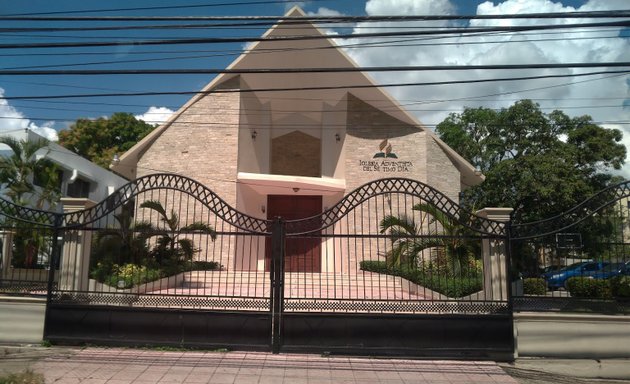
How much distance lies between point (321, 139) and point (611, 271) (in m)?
13.0

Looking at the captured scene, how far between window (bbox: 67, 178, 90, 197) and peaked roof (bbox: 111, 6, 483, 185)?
1037 cm

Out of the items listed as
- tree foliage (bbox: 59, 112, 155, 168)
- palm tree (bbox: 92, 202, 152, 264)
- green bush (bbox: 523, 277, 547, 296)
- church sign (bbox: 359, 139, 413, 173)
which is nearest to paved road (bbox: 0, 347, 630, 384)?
green bush (bbox: 523, 277, 547, 296)

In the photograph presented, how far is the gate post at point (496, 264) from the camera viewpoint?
7.47m

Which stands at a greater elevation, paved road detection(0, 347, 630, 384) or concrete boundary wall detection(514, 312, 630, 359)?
concrete boundary wall detection(514, 312, 630, 359)

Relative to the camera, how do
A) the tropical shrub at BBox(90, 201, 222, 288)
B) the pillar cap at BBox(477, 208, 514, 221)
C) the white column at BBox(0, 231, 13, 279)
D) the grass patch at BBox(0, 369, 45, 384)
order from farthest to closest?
the tropical shrub at BBox(90, 201, 222, 288) → the white column at BBox(0, 231, 13, 279) → the pillar cap at BBox(477, 208, 514, 221) → the grass patch at BBox(0, 369, 45, 384)

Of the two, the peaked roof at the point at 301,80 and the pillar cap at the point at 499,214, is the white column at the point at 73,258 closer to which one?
the pillar cap at the point at 499,214

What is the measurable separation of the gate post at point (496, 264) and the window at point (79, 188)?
2575 cm

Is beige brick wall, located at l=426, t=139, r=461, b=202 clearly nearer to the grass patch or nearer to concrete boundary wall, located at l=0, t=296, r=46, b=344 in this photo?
concrete boundary wall, located at l=0, t=296, r=46, b=344

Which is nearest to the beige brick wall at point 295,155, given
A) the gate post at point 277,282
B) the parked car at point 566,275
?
the gate post at point 277,282

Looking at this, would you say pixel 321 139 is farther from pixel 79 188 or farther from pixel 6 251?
pixel 79 188

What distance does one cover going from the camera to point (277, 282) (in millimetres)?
7309

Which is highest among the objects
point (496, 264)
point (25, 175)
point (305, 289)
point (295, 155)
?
point (295, 155)

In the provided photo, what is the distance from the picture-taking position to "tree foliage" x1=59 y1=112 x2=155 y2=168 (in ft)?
123

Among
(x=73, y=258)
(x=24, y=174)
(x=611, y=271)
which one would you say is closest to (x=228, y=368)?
(x=73, y=258)
